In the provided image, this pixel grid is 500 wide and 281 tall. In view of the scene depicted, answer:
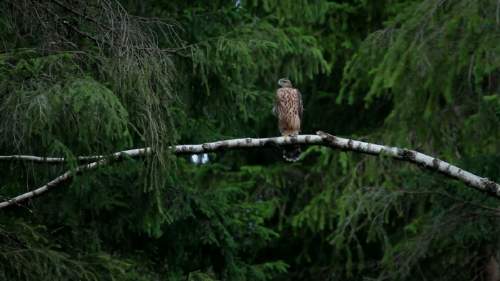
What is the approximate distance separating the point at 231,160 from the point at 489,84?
5679 mm

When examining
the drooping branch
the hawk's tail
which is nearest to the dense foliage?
the drooping branch

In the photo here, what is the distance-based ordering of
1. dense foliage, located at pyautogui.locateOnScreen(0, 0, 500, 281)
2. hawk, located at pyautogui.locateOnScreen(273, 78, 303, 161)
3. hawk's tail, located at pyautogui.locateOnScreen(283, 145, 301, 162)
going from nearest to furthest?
1. dense foliage, located at pyautogui.locateOnScreen(0, 0, 500, 281)
2. hawk's tail, located at pyautogui.locateOnScreen(283, 145, 301, 162)
3. hawk, located at pyautogui.locateOnScreen(273, 78, 303, 161)

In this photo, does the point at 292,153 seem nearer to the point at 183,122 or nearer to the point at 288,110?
the point at 183,122

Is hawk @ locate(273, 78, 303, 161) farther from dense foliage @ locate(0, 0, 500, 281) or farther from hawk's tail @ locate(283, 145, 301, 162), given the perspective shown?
hawk's tail @ locate(283, 145, 301, 162)

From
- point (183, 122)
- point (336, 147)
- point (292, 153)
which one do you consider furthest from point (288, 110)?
point (336, 147)

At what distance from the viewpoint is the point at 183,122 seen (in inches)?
363

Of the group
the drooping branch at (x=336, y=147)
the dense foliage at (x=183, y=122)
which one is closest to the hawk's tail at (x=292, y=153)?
the dense foliage at (x=183, y=122)

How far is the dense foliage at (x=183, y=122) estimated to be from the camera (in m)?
6.82

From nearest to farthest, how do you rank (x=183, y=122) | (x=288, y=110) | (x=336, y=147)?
(x=336, y=147)
(x=183, y=122)
(x=288, y=110)

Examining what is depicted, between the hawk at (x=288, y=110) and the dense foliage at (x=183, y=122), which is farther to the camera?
the hawk at (x=288, y=110)

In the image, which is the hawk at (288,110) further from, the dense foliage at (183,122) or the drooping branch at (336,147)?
the drooping branch at (336,147)

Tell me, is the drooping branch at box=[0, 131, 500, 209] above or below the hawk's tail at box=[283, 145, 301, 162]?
above

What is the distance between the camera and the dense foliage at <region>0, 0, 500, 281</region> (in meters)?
6.82

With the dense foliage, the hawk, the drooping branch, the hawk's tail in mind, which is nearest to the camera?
the dense foliage
